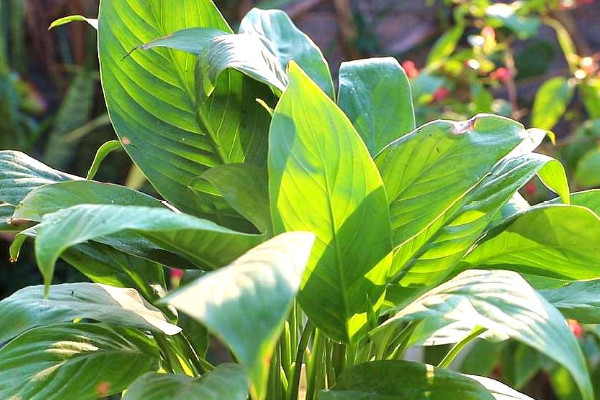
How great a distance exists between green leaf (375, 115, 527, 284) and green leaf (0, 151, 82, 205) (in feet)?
0.84

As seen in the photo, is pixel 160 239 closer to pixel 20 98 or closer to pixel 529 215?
pixel 529 215

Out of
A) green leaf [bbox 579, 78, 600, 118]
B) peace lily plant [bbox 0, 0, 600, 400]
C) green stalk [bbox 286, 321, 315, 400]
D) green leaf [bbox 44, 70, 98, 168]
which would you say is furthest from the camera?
green leaf [bbox 44, 70, 98, 168]

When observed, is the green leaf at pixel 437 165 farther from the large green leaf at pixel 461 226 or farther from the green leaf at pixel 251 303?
the green leaf at pixel 251 303

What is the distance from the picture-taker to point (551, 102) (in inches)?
59.9

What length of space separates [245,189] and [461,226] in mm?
157

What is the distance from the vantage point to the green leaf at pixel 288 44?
2.23 feet

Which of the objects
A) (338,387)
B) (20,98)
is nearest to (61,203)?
(338,387)

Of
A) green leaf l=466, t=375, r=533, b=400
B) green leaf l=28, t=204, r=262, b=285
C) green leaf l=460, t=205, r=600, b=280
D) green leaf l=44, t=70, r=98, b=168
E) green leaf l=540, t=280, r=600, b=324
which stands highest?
green leaf l=28, t=204, r=262, b=285

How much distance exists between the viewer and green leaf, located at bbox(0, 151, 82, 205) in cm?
57

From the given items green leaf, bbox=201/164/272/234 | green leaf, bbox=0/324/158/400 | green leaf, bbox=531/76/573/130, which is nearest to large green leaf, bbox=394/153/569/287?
green leaf, bbox=201/164/272/234

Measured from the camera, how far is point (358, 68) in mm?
694

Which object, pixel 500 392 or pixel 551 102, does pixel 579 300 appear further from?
pixel 551 102

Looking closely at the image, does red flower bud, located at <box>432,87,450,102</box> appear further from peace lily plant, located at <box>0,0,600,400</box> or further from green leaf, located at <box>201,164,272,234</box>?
green leaf, located at <box>201,164,272,234</box>

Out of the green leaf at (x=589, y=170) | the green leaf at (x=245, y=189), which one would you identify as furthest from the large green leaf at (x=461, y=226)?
the green leaf at (x=589, y=170)
